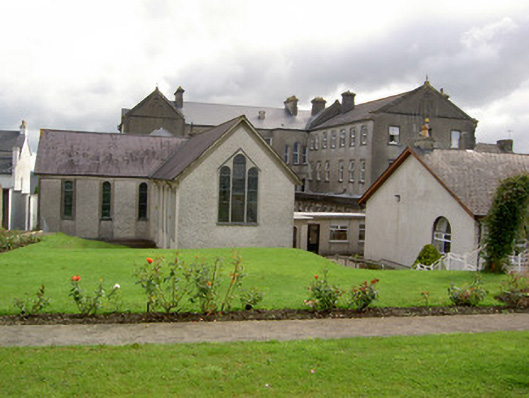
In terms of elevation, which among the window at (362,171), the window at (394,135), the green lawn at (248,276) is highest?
the window at (394,135)

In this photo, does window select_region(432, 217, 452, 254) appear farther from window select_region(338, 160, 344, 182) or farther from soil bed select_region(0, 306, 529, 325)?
window select_region(338, 160, 344, 182)

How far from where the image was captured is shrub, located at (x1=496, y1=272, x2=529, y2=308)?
546 inches

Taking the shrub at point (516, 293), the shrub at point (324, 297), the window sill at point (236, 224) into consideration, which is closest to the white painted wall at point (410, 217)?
the window sill at point (236, 224)

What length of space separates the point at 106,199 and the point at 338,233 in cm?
1585

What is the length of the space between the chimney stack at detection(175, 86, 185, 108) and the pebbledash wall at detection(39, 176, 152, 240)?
3261 centimetres

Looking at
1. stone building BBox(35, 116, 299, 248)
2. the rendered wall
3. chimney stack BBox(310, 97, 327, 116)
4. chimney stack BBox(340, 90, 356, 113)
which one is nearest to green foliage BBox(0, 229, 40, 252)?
stone building BBox(35, 116, 299, 248)

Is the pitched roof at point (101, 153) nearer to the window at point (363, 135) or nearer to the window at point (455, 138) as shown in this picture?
the window at point (363, 135)

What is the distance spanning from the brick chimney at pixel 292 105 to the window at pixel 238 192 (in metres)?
45.2

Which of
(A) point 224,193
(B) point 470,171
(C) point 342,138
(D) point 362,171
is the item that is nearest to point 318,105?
(C) point 342,138

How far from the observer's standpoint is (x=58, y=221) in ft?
115

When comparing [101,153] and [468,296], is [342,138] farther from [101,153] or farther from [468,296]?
[468,296]

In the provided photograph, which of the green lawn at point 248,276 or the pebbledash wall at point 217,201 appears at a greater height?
the pebbledash wall at point 217,201

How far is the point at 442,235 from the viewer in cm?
2588

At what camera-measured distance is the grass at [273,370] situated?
289 inches
